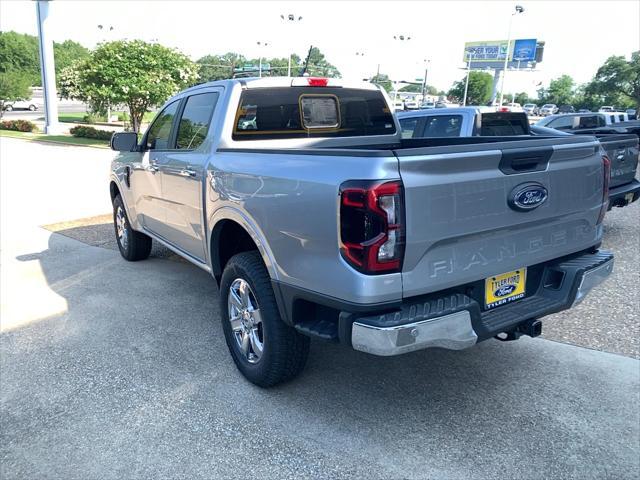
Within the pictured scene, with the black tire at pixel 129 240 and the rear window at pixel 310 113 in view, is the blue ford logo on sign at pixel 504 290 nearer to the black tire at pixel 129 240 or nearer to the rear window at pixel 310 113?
the rear window at pixel 310 113

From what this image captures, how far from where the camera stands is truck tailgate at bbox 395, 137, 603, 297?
7.93ft

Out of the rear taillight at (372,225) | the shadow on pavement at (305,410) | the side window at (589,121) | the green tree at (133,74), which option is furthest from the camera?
the green tree at (133,74)

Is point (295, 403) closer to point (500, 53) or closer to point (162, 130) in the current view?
point (162, 130)

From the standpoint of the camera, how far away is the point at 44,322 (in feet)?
14.6

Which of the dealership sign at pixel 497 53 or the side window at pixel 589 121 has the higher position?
the dealership sign at pixel 497 53

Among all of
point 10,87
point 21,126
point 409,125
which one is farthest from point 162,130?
point 10,87

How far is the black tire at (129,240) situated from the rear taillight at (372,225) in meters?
4.13

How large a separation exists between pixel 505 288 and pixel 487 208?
56cm

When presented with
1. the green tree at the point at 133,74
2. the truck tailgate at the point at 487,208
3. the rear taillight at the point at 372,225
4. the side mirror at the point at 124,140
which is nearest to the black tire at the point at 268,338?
the rear taillight at the point at 372,225

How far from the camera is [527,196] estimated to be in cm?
275

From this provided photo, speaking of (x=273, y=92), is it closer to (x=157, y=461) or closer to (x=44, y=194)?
(x=157, y=461)

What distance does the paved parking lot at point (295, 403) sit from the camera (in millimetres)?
2674

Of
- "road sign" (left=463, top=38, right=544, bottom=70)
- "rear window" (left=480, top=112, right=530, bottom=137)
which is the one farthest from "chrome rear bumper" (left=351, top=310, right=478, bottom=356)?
"road sign" (left=463, top=38, right=544, bottom=70)

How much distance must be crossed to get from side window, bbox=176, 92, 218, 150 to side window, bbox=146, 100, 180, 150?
244 millimetres
